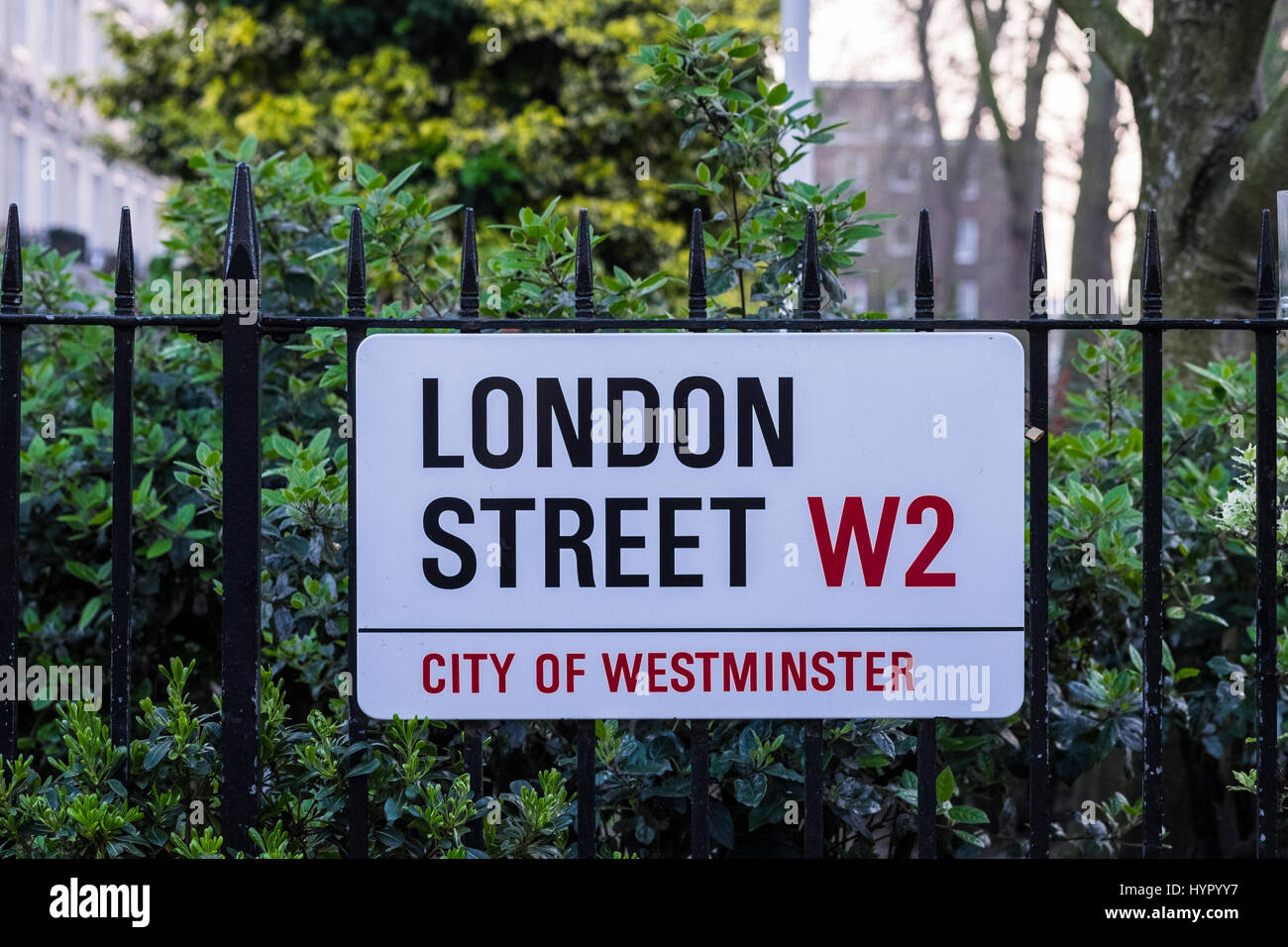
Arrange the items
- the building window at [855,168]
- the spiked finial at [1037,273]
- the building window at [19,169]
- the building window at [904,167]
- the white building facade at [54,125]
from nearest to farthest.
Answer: the spiked finial at [1037,273]
the building window at [855,168]
the white building facade at [54,125]
the building window at [19,169]
the building window at [904,167]

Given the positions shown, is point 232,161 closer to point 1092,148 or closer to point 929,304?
point 929,304

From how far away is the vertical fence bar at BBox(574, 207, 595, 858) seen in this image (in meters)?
2.46

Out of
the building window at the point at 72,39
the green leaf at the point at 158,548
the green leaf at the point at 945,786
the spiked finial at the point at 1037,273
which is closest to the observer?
the spiked finial at the point at 1037,273

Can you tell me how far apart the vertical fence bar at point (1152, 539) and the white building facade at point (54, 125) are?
21.6 m

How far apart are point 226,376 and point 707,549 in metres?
1.07

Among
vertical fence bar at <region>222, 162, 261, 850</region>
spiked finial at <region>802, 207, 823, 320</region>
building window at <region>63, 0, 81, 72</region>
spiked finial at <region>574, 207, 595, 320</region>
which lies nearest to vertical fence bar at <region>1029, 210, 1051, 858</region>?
spiked finial at <region>802, 207, 823, 320</region>

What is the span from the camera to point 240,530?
97.8 inches

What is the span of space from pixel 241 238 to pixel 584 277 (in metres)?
0.72

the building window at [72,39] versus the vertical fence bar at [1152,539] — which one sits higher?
the building window at [72,39]

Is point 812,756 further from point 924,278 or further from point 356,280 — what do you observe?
point 356,280

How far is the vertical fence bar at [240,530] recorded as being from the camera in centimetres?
248

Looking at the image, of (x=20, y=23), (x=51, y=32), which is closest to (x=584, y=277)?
(x=20, y=23)

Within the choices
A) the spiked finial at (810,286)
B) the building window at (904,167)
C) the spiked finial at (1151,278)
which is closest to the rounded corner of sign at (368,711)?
the spiked finial at (810,286)

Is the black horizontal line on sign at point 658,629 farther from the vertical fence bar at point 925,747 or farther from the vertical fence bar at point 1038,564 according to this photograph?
the vertical fence bar at point 925,747
